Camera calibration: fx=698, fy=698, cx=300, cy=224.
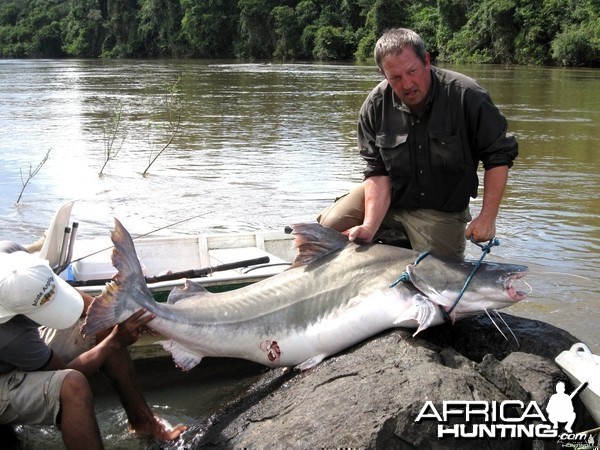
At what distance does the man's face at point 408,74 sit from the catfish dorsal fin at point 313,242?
3.54 ft

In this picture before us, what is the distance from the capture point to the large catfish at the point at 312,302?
14.1 ft

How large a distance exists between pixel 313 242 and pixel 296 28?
247 ft

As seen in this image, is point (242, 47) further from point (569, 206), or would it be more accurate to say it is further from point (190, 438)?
point (190, 438)

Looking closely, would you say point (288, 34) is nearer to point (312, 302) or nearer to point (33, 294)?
point (312, 302)

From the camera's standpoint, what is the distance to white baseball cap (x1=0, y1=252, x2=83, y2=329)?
3641 millimetres

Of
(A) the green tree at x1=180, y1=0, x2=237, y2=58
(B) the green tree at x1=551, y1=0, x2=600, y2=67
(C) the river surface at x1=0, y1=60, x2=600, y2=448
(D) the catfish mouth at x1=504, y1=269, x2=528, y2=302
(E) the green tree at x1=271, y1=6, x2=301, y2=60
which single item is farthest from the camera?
(A) the green tree at x1=180, y1=0, x2=237, y2=58

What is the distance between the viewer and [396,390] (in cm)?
365

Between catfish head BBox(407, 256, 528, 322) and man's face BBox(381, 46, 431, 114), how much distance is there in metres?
1.20

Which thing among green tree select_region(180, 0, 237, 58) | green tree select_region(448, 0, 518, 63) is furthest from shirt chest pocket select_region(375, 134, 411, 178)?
green tree select_region(180, 0, 237, 58)

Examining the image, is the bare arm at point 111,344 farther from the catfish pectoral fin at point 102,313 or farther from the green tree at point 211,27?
the green tree at point 211,27

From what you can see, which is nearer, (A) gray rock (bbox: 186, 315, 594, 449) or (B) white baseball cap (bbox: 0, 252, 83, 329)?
(A) gray rock (bbox: 186, 315, 594, 449)

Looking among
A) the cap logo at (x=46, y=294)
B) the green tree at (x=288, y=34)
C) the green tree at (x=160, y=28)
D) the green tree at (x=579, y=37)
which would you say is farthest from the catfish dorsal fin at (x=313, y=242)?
the green tree at (x=160, y=28)

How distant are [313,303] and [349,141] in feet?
45.4

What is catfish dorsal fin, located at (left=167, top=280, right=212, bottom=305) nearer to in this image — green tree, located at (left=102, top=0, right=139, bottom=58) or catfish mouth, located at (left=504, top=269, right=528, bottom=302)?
catfish mouth, located at (left=504, top=269, right=528, bottom=302)
